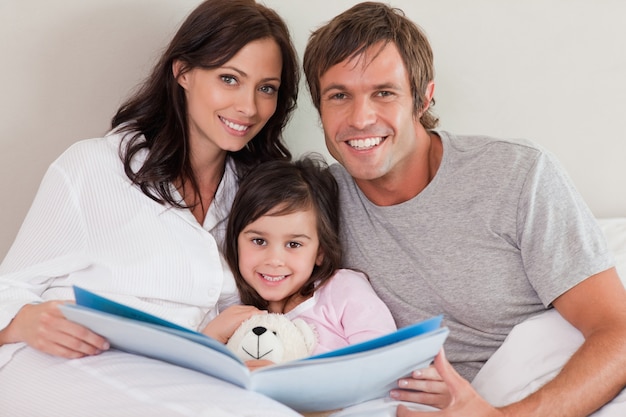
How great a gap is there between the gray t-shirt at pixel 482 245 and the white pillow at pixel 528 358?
0.05 meters

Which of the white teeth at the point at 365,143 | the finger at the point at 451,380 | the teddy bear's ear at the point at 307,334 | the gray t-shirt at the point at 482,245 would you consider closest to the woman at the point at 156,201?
the teddy bear's ear at the point at 307,334

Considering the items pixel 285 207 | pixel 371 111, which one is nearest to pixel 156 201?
pixel 285 207

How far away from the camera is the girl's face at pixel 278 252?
1.69 m

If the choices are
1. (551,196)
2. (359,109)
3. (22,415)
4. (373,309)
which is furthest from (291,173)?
(22,415)

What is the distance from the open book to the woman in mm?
128

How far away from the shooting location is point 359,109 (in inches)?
64.5

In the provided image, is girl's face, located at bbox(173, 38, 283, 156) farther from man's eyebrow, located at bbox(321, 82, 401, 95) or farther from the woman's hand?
the woman's hand

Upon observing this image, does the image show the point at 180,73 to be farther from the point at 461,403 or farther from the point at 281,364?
the point at 461,403

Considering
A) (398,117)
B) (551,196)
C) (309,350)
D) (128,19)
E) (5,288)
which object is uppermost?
(128,19)

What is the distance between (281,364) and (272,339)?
374 mm

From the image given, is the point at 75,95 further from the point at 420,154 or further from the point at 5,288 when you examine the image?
the point at 420,154

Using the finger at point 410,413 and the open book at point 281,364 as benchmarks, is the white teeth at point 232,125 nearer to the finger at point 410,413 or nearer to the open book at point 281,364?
the open book at point 281,364

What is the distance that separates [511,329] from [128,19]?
122 cm

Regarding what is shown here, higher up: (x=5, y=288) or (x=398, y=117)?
(x=398, y=117)
